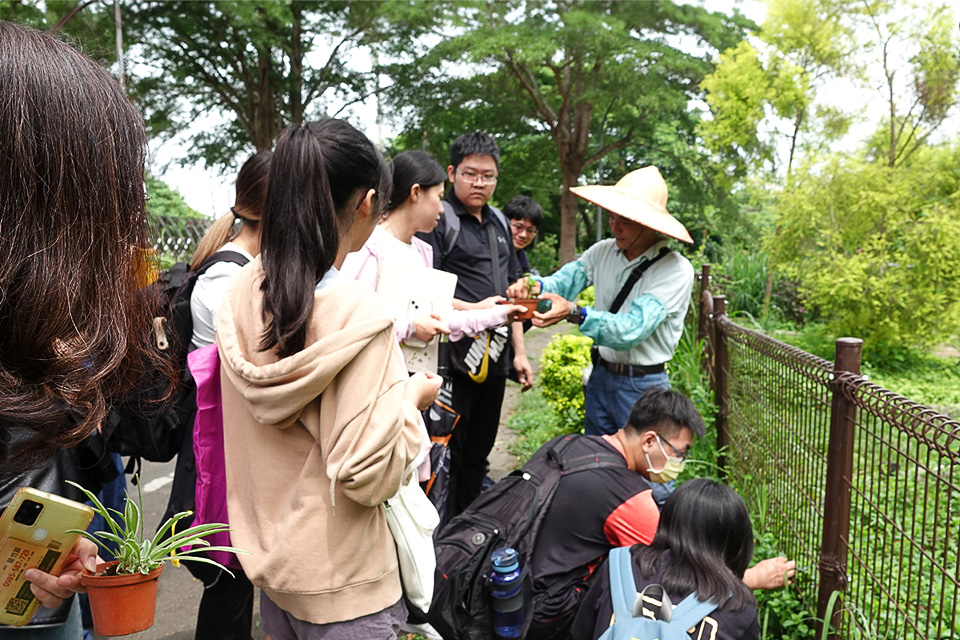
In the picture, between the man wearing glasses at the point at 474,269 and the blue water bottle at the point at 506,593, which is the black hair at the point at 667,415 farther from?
the man wearing glasses at the point at 474,269

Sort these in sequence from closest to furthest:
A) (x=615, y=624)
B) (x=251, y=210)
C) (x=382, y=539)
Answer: (x=382, y=539) → (x=615, y=624) → (x=251, y=210)

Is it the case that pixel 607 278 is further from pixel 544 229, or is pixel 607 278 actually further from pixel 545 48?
pixel 544 229

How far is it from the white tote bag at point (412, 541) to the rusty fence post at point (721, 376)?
9.72ft

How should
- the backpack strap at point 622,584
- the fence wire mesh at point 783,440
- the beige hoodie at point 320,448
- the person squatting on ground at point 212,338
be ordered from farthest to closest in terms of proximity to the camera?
1. the fence wire mesh at point 783,440
2. the person squatting on ground at point 212,338
3. the backpack strap at point 622,584
4. the beige hoodie at point 320,448

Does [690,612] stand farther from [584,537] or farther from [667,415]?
[667,415]

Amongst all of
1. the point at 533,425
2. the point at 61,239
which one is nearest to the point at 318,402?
the point at 61,239

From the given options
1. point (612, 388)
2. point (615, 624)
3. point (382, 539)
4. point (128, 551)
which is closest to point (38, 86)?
point (128, 551)

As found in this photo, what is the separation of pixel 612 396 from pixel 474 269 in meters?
0.94

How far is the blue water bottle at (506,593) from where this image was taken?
2.48 meters

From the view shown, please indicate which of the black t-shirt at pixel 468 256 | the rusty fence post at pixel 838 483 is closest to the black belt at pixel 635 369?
the black t-shirt at pixel 468 256

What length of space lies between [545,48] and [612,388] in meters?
14.3

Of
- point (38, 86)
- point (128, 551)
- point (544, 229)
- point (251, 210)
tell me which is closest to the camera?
point (38, 86)

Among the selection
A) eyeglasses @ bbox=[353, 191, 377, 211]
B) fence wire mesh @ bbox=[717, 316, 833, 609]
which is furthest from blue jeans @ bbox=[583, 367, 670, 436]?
eyeglasses @ bbox=[353, 191, 377, 211]

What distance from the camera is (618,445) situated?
2938mm
